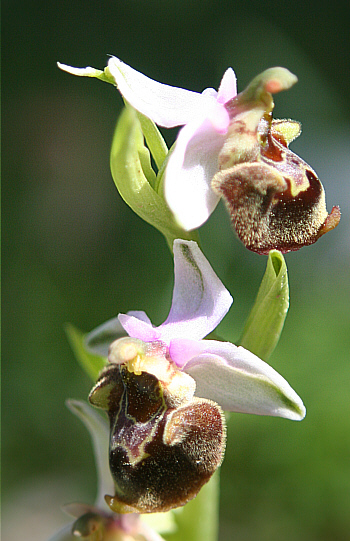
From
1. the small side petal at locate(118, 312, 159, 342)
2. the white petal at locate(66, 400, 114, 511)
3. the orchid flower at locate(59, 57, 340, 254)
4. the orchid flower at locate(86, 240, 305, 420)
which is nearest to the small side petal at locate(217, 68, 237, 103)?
the orchid flower at locate(59, 57, 340, 254)

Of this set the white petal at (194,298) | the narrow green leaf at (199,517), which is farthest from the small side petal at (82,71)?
the narrow green leaf at (199,517)

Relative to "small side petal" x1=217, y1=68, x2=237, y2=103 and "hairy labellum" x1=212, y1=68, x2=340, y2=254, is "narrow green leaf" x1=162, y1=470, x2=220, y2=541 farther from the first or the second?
"small side petal" x1=217, y1=68, x2=237, y2=103

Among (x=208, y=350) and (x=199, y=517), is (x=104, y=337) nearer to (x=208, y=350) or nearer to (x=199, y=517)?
(x=208, y=350)

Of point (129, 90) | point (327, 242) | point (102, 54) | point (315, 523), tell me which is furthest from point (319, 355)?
point (102, 54)

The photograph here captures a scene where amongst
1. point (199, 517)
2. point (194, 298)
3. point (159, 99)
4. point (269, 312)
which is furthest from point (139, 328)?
point (199, 517)

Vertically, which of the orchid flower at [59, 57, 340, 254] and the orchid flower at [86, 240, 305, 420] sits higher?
the orchid flower at [59, 57, 340, 254]

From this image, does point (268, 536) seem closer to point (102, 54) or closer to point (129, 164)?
point (129, 164)

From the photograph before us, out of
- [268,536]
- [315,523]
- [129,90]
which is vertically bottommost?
[268,536]
